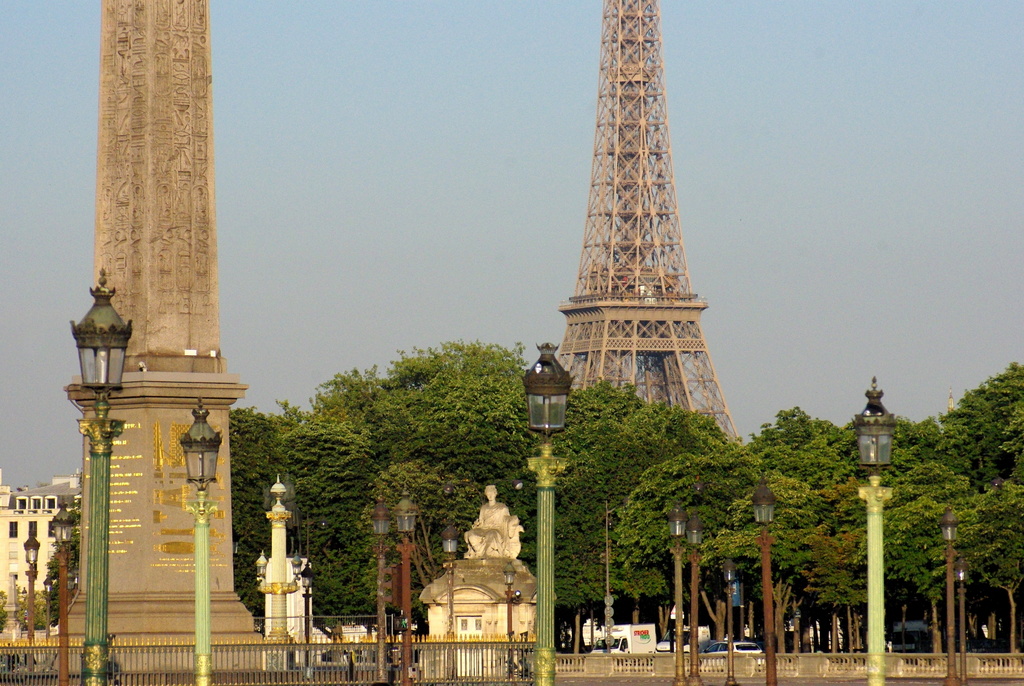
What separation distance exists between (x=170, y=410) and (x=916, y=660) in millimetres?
25420

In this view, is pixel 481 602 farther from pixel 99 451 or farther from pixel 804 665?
pixel 99 451

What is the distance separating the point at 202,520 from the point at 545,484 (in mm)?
4788

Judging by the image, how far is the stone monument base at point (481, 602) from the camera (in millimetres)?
51469

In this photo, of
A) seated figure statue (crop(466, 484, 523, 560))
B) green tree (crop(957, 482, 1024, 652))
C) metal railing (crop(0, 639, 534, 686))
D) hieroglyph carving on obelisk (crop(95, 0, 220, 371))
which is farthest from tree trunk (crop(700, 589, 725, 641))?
hieroglyph carving on obelisk (crop(95, 0, 220, 371))

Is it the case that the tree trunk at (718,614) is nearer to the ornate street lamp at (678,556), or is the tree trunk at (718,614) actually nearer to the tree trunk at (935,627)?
the tree trunk at (935,627)

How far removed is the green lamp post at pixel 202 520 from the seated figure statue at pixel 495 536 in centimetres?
3004

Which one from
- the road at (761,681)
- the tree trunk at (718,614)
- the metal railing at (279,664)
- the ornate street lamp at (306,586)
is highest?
the ornate street lamp at (306,586)

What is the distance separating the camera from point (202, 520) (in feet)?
77.7

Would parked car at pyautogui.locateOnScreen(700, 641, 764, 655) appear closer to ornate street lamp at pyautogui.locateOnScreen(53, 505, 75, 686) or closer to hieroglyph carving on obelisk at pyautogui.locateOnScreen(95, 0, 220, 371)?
ornate street lamp at pyautogui.locateOnScreen(53, 505, 75, 686)

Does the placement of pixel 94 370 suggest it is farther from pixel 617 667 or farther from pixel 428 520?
pixel 428 520

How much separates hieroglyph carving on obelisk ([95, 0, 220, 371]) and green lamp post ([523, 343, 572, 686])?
627 inches

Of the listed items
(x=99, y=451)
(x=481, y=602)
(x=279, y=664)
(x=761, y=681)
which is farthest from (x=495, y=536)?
(x=99, y=451)

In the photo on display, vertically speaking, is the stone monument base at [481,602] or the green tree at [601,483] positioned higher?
the green tree at [601,483]

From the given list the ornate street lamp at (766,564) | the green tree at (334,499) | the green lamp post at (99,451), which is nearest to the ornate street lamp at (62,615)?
the green lamp post at (99,451)
